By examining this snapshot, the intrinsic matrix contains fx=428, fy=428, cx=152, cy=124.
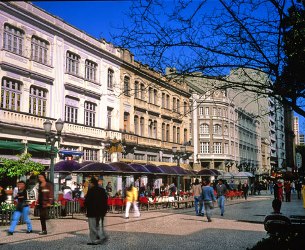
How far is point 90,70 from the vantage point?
35281 millimetres

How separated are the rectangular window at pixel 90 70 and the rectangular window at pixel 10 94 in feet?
25.2

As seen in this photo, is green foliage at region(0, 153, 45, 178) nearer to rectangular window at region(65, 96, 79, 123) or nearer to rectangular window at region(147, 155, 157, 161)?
rectangular window at region(65, 96, 79, 123)

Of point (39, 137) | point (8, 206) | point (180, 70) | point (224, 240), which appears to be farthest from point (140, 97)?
point (180, 70)

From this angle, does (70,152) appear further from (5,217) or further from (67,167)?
(5,217)

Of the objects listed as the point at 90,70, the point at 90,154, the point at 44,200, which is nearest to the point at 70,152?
the point at 90,154

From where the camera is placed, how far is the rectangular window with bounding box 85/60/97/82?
3472 centimetres

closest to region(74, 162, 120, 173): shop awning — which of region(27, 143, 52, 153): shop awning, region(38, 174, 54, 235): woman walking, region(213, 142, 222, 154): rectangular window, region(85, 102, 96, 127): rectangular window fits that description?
region(27, 143, 52, 153): shop awning

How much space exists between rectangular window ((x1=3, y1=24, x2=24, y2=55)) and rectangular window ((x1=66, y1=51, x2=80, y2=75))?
4860mm

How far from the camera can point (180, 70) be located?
834 centimetres

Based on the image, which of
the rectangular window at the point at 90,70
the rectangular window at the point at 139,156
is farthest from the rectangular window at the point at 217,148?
the rectangular window at the point at 90,70

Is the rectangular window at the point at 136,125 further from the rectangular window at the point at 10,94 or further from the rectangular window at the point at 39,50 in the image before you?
the rectangular window at the point at 10,94

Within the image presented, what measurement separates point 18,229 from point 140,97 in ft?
94.8

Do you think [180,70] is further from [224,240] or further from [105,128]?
[105,128]

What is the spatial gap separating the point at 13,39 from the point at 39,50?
2.57m
